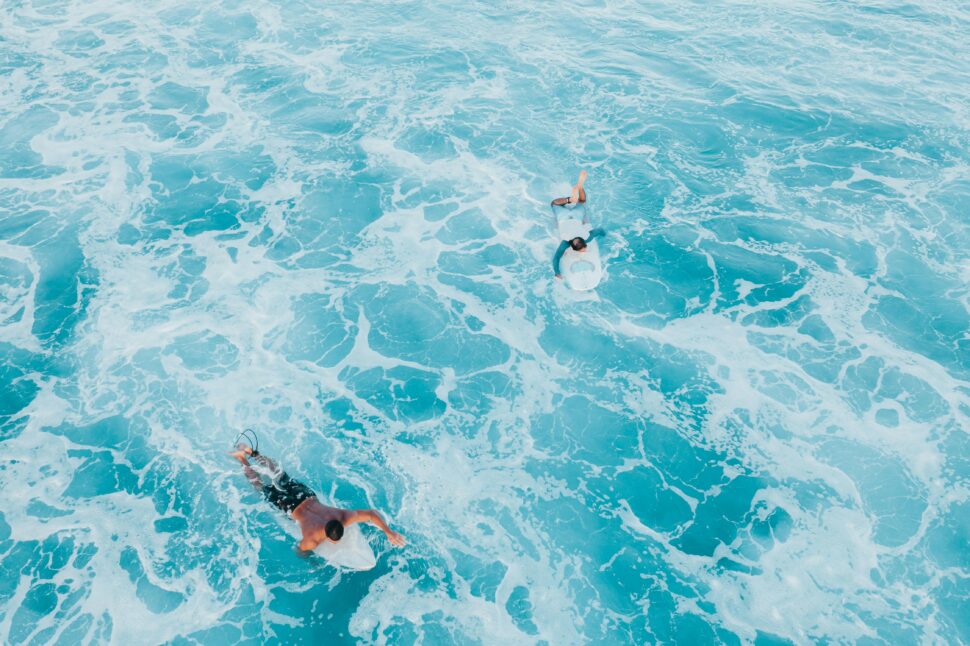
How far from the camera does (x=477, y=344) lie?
24.6 meters

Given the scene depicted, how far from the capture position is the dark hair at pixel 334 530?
17000 millimetres

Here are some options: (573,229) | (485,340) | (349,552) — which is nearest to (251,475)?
(349,552)

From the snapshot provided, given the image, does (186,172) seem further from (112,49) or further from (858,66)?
(858,66)

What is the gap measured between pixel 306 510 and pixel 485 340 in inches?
393

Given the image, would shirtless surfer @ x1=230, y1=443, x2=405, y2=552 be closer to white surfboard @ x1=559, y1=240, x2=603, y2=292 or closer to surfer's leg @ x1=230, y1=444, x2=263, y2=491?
surfer's leg @ x1=230, y1=444, x2=263, y2=491

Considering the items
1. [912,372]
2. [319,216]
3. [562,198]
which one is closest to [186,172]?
[319,216]

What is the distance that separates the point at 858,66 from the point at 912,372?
26487 mm

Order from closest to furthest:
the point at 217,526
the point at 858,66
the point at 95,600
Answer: the point at 95,600 < the point at 217,526 < the point at 858,66

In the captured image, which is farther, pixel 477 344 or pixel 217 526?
pixel 477 344

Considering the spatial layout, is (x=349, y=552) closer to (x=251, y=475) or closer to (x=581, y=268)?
(x=251, y=475)

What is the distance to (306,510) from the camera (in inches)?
711

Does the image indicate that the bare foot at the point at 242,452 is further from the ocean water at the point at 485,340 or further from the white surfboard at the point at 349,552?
the white surfboard at the point at 349,552

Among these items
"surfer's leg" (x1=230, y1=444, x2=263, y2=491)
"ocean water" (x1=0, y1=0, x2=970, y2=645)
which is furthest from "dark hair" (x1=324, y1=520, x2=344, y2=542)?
"surfer's leg" (x1=230, y1=444, x2=263, y2=491)

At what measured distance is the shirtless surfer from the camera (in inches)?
690
